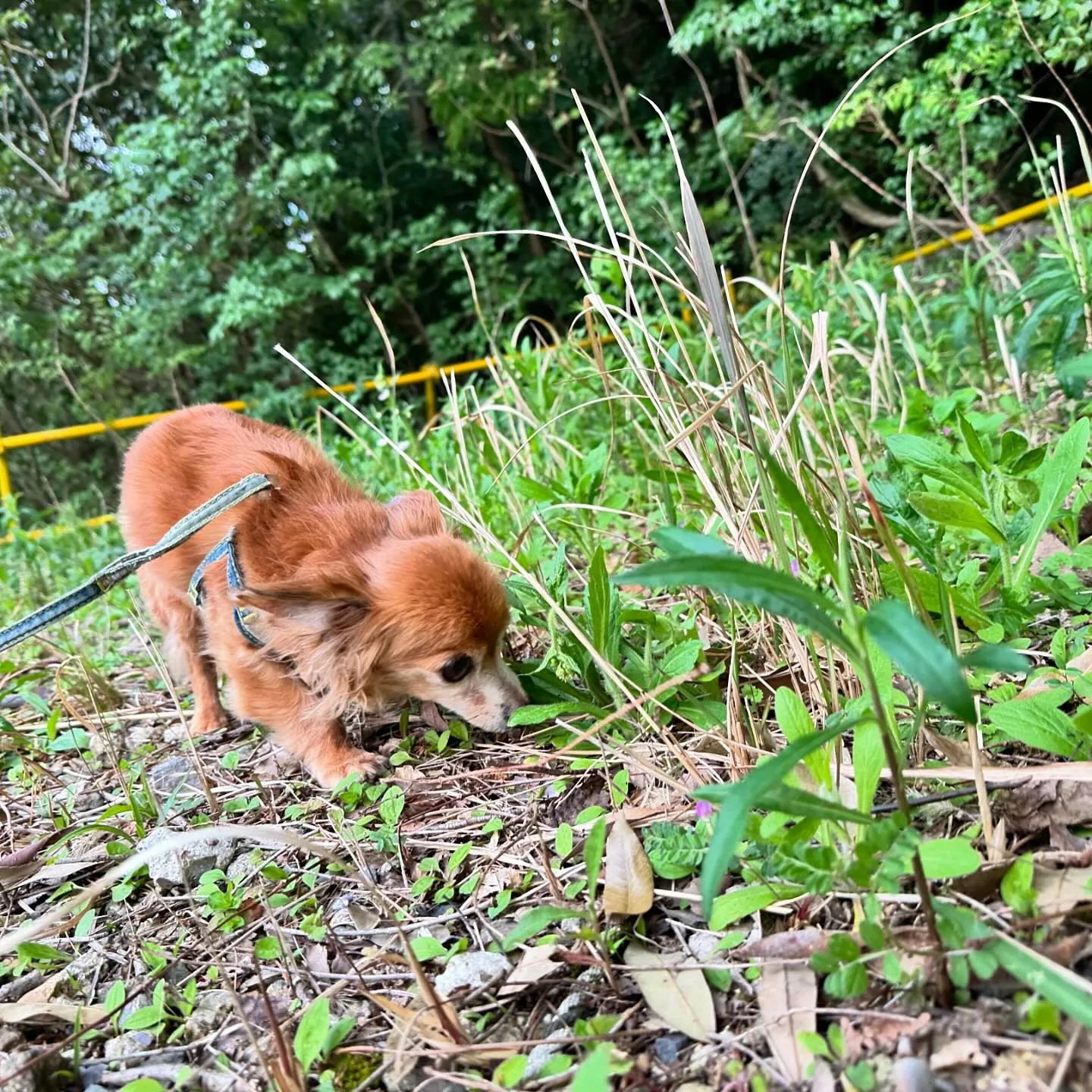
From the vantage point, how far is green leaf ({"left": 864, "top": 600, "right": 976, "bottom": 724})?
0.67m

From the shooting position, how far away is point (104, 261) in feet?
30.6

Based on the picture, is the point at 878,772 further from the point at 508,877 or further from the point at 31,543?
the point at 31,543

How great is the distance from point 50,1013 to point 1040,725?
5.10 feet

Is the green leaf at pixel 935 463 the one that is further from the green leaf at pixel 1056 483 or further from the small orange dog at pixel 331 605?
the small orange dog at pixel 331 605

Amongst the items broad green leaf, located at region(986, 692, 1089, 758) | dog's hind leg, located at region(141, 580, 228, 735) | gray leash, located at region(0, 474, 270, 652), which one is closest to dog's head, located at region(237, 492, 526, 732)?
gray leash, located at region(0, 474, 270, 652)

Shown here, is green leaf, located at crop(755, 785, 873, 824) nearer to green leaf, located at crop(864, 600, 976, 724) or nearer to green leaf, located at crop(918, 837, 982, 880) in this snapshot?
green leaf, located at crop(918, 837, 982, 880)

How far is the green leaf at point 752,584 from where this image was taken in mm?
756

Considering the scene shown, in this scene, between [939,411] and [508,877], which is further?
[939,411]

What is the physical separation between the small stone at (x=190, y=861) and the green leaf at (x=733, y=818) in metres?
1.12

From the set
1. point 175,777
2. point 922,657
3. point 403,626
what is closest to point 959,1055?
point 922,657

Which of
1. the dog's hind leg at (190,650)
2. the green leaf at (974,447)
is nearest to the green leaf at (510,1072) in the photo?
the green leaf at (974,447)

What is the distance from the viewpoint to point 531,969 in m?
1.08

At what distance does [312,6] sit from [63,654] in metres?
10.00

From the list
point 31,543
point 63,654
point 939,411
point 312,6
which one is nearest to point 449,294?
point 312,6
